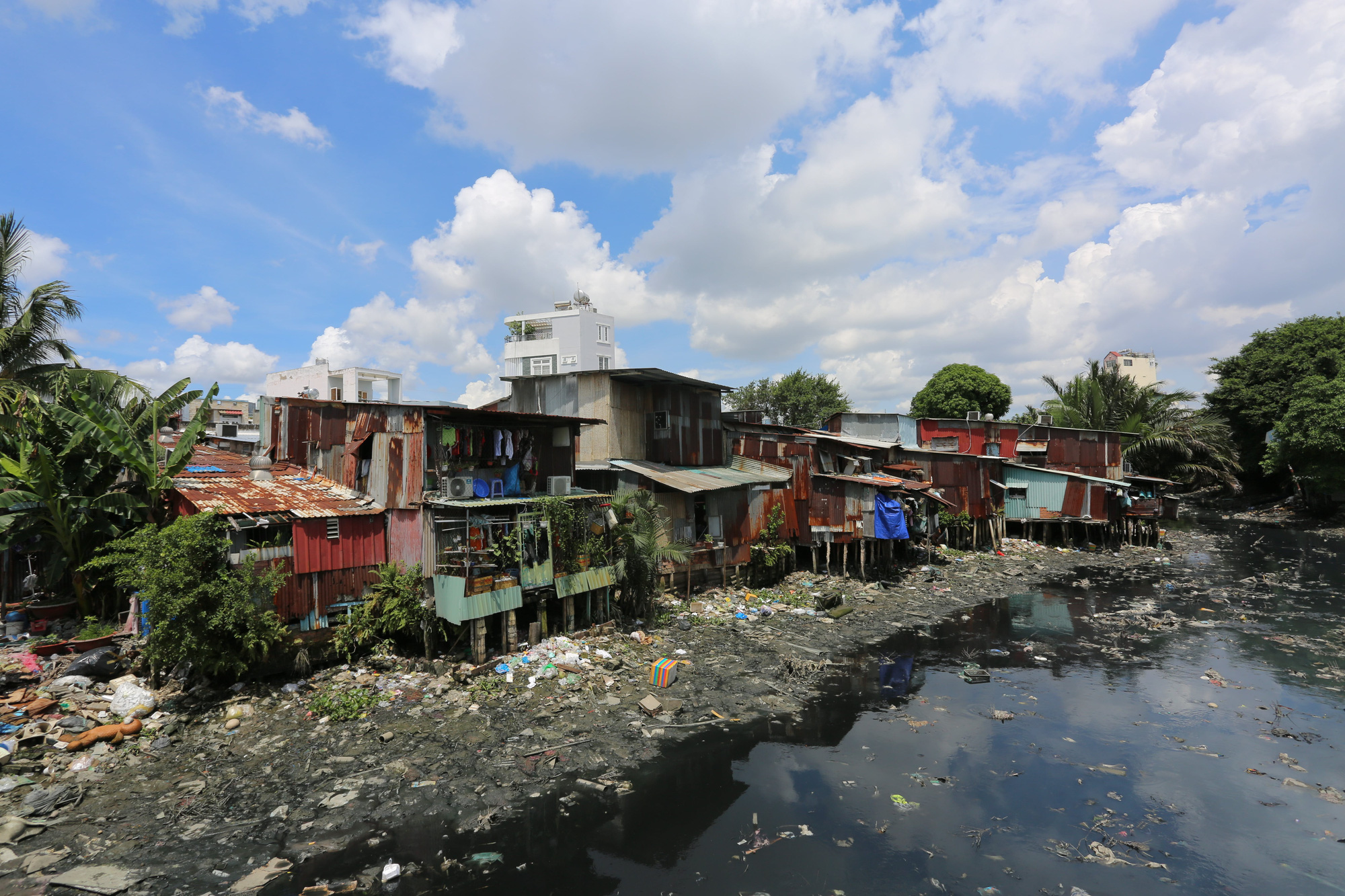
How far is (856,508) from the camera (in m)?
22.8

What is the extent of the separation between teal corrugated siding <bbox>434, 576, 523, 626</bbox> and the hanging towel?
14648mm

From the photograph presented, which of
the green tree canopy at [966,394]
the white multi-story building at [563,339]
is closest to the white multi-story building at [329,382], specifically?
the white multi-story building at [563,339]

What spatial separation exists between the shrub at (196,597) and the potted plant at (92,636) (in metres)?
2.12

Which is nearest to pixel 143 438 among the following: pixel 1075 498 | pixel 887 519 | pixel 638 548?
pixel 638 548

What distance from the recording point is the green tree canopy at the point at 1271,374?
119 feet

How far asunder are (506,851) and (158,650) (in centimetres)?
747

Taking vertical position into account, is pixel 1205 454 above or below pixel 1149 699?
above

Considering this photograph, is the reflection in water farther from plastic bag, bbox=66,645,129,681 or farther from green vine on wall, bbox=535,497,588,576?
plastic bag, bbox=66,645,129,681

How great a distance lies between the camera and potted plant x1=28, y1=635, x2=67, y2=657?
11766 mm

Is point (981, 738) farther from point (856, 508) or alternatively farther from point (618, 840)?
point (856, 508)

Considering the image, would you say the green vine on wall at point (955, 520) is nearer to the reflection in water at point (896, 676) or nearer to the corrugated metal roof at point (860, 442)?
the corrugated metal roof at point (860, 442)

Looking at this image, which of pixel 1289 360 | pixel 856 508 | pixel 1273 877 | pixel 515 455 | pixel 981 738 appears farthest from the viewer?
pixel 1289 360

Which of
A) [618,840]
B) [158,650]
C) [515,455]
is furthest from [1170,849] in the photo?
[158,650]

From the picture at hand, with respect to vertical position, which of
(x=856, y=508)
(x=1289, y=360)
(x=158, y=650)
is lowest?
(x=158, y=650)
